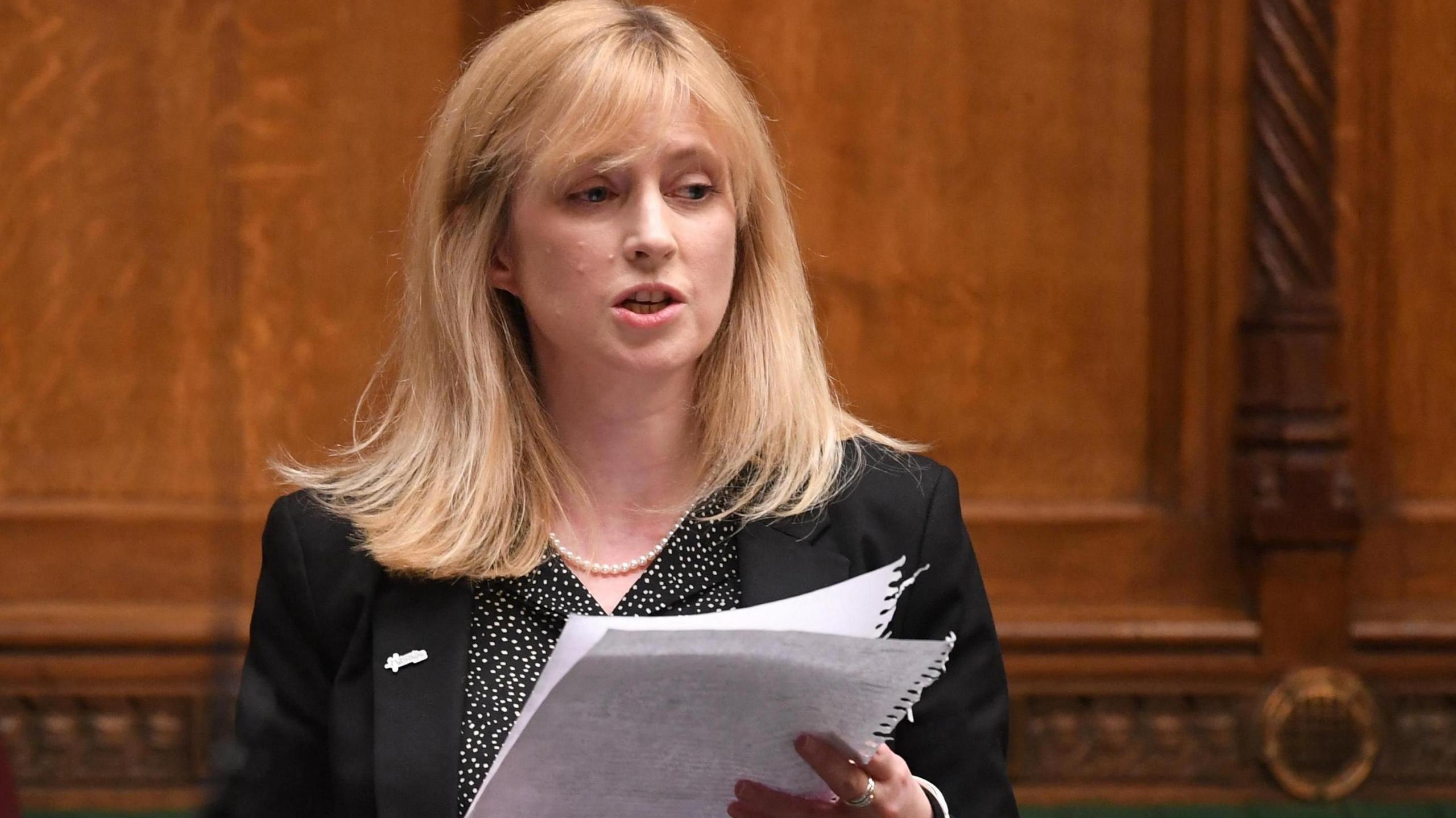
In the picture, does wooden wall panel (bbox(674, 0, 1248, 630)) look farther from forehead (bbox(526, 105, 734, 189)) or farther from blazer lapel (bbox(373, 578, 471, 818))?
blazer lapel (bbox(373, 578, 471, 818))

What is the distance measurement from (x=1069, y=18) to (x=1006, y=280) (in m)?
0.44

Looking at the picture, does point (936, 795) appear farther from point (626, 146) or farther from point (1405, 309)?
point (1405, 309)

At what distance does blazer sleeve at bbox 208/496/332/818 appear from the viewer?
1523 millimetres

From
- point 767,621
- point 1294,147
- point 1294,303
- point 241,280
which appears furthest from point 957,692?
→ point 241,280

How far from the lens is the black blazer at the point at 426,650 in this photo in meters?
1.47

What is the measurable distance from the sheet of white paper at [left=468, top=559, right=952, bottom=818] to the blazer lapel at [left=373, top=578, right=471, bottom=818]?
0.52ft

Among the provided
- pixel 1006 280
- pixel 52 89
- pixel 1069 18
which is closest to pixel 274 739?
pixel 52 89

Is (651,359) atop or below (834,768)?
atop

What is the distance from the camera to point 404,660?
150cm

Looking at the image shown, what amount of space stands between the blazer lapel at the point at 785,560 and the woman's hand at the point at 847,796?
0.26 metres

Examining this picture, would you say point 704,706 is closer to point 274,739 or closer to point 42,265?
point 274,739

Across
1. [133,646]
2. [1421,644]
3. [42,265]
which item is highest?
[42,265]

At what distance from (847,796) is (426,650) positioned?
1.42ft

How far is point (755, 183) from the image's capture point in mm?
1679
